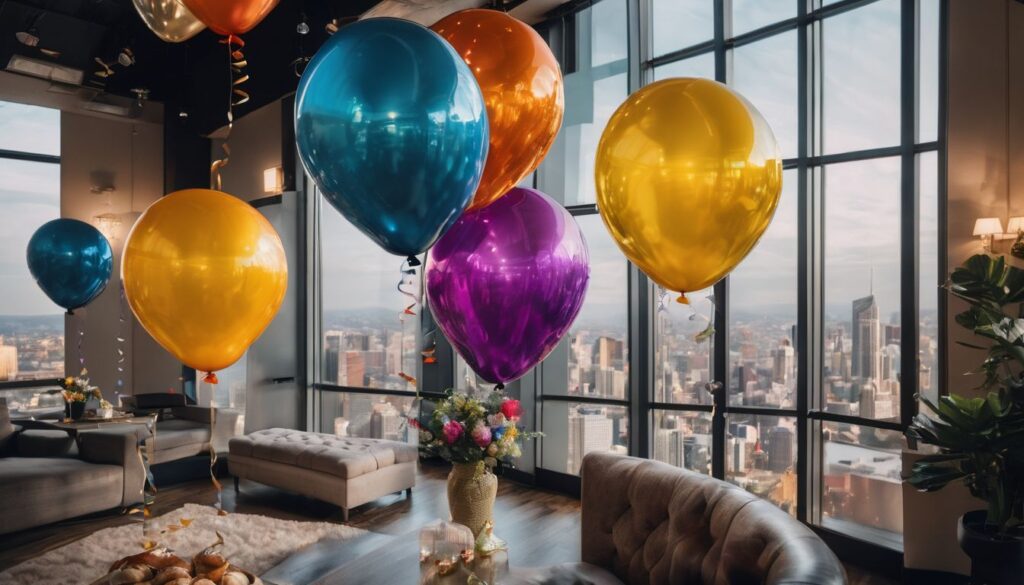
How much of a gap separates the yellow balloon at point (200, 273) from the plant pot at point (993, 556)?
307 centimetres

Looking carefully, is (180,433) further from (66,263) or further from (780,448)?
(780,448)

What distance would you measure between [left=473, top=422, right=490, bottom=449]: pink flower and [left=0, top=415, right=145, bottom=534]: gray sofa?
10.1 feet

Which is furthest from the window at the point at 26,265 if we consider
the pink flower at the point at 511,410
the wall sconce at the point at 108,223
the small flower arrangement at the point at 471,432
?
the pink flower at the point at 511,410

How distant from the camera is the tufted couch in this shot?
168 cm

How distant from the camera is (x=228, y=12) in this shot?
1.68 metres

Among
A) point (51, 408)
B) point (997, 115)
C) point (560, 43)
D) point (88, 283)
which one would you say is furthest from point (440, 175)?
point (51, 408)

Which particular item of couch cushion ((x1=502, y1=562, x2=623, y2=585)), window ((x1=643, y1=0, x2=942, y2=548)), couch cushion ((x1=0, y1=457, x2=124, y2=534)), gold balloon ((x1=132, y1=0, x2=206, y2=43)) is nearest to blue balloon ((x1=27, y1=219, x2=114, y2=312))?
couch cushion ((x1=0, y1=457, x2=124, y2=534))

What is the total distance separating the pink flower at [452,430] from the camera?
134 inches

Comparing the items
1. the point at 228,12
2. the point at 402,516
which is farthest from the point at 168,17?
the point at 402,516

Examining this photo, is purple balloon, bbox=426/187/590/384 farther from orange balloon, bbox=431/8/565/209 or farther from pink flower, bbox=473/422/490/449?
pink flower, bbox=473/422/490/449

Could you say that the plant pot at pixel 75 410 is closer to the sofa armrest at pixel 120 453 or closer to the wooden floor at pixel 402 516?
the sofa armrest at pixel 120 453

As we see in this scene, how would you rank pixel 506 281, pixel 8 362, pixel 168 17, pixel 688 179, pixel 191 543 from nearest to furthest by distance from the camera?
pixel 688 179
pixel 506 281
pixel 168 17
pixel 191 543
pixel 8 362

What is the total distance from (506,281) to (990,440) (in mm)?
2538

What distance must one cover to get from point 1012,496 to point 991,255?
1.25 m
